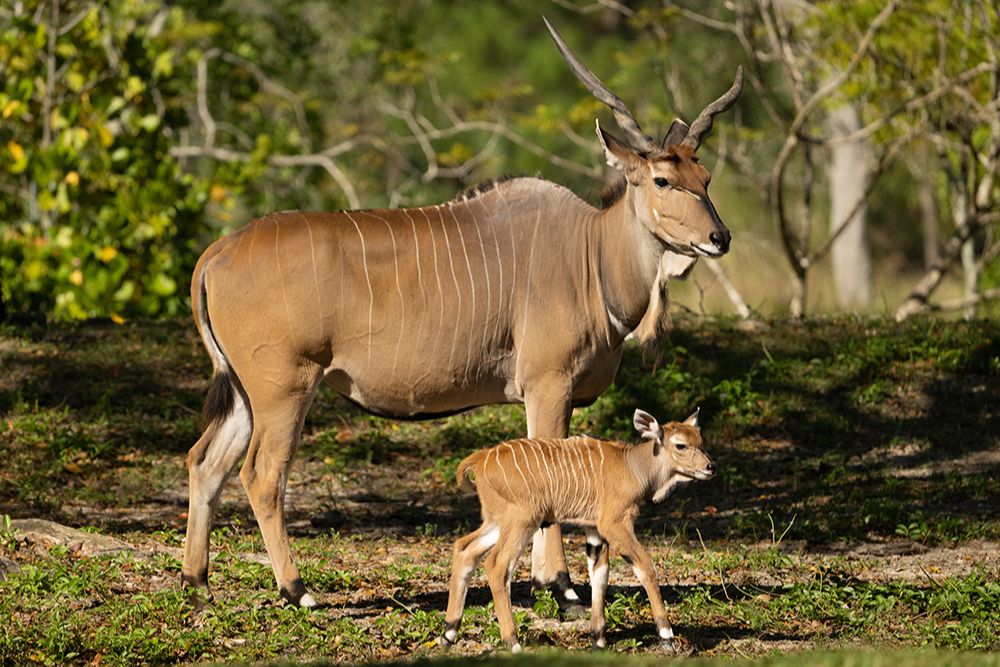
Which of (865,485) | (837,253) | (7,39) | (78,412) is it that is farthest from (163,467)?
(837,253)

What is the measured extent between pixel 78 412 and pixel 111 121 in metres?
3.72

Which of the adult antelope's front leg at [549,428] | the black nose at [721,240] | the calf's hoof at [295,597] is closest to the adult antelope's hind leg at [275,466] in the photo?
the calf's hoof at [295,597]

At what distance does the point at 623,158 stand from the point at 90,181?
6000 millimetres

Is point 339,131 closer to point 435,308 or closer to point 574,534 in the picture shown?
point 574,534

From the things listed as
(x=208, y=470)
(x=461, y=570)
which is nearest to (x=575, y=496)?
(x=461, y=570)

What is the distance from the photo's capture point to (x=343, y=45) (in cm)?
2127

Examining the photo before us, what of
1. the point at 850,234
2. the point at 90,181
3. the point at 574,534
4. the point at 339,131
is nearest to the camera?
the point at 574,534

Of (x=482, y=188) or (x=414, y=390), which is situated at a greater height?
(x=482, y=188)

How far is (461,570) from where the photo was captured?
5277 mm

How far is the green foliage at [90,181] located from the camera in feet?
34.9

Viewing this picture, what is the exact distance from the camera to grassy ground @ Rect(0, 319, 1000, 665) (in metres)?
5.55

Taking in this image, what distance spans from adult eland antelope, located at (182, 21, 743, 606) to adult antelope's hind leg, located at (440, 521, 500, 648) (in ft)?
2.10

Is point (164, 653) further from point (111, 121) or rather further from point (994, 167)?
point (994, 167)

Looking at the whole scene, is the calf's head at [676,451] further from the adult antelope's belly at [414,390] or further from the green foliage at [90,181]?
the green foliage at [90,181]
